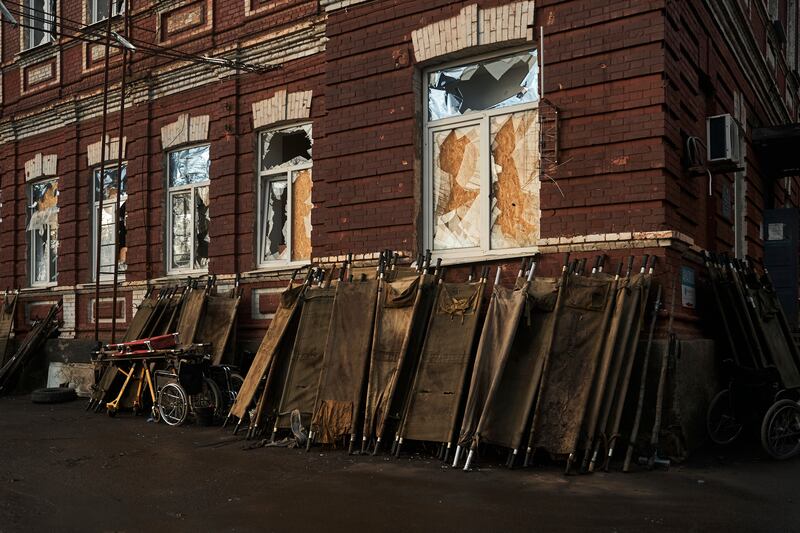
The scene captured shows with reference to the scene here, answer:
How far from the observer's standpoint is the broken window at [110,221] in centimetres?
1366

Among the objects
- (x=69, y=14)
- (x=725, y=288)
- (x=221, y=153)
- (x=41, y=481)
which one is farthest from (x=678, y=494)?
(x=69, y=14)

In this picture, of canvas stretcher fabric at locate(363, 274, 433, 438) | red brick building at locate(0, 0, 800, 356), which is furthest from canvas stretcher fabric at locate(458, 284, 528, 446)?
red brick building at locate(0, 0, 800, 356)

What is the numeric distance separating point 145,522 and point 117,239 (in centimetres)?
875

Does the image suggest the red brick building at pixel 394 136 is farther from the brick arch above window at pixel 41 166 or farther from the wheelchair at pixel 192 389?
the wheelchair at pixel 192 389

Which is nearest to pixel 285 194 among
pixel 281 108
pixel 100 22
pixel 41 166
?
pixel 281 108

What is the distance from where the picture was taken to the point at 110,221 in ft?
46.1

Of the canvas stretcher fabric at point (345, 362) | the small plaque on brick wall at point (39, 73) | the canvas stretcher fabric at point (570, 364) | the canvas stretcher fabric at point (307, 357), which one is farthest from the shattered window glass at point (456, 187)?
the small plaque on brick wall at point (39, 73)

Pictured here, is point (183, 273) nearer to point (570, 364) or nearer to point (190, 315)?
point (190, 315)

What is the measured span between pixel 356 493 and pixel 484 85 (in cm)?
500

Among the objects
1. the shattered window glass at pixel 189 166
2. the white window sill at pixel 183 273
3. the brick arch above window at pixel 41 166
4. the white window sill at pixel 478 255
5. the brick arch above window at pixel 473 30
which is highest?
the brick arch above window at pixel 473 30

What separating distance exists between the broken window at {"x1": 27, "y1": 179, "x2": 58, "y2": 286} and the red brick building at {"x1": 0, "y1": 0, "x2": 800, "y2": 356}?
0.23 feet

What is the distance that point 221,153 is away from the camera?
11.8m

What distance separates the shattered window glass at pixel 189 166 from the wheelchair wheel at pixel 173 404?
3.86m

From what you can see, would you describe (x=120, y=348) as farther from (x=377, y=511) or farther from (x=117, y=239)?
(x=377, y=511)
